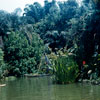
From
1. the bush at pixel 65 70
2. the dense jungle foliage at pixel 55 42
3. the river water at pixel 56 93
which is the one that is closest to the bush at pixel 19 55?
the dense jungle foliage at pixel 55 42

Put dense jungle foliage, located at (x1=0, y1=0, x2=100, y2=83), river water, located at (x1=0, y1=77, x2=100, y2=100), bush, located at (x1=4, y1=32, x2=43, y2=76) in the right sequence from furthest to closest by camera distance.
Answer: bush, located at (x1=4, y1=32, x2=43, y2=76) < dense jungle foliage, located at (x1=0, y1=0, x2=100, y2=83) < river water, located at (x1=0, y1=77, x2=100, y2=100)

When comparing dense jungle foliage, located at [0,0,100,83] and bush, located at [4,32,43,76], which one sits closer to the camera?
dense jungle foliage, located at [0,0,100,83]

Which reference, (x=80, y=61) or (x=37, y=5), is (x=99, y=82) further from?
(x=37, y=5)

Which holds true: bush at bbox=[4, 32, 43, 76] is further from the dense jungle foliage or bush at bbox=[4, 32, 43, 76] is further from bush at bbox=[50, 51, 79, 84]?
bush at bbox=[50, 51, 79, 84]

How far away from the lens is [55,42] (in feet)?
108

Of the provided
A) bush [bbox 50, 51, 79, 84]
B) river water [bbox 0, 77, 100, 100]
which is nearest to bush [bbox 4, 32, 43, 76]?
bush [bbox 50, 51, 79, 84]

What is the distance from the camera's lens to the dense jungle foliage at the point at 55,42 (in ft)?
48.3

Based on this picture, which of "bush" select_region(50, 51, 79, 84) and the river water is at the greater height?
"bush" select_region(50, 51, 79, 84)

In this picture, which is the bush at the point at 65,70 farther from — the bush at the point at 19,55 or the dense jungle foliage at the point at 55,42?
the bush at the point at 19,55

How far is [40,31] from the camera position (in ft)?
117

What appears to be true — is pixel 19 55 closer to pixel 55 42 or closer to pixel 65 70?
pixel 55 42

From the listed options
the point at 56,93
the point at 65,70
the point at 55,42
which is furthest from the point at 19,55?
the point at 56,93

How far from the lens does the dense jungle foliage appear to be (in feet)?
48.3

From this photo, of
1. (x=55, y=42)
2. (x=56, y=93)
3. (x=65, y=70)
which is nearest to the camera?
(x=56, y=93)
